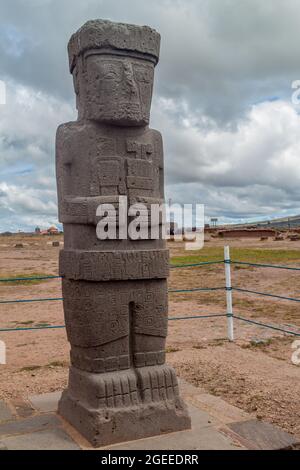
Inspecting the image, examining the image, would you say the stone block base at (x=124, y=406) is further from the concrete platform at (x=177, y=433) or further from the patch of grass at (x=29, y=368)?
the patch of grass at (x=29, y=368)

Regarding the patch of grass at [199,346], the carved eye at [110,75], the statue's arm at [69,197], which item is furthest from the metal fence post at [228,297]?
the carved eye at [110,75]

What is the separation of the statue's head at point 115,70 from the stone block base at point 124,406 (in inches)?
87.4

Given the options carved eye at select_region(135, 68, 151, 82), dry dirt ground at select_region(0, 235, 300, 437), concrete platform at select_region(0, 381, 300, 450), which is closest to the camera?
concrete platform at select_region(0, 381, 300, 450)

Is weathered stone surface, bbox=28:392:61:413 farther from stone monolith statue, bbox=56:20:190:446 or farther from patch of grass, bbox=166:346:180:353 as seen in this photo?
patch of grass, bbox=166:346:180:353

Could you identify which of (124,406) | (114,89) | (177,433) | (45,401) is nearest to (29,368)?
(45,401)

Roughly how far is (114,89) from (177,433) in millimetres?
2996

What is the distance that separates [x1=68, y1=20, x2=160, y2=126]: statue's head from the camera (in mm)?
4359

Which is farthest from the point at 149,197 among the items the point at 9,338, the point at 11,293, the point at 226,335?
the point at 11,293

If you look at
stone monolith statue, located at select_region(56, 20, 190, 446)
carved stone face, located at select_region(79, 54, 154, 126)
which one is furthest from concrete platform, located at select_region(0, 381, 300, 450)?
carved stone face, located at select_region(79, 54, 154, 126)

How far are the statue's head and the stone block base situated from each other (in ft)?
7.28

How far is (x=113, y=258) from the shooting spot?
172 inches

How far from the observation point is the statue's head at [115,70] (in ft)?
14.3

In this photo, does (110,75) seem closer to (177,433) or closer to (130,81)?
(130,81)

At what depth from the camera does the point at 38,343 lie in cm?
876
